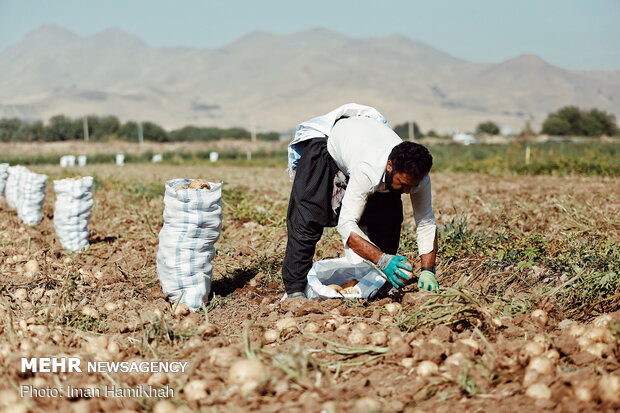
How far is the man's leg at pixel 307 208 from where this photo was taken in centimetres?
353

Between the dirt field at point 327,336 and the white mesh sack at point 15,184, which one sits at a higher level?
the white mesh sack at point 15,184

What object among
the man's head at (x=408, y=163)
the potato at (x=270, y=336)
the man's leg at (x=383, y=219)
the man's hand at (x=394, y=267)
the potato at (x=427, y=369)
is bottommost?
the potato at (x=270, y=336)

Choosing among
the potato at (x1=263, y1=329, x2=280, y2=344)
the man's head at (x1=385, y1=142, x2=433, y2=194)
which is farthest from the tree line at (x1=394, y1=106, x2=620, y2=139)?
the potato at (x1=263, y1=329, x2=280, y2=344)

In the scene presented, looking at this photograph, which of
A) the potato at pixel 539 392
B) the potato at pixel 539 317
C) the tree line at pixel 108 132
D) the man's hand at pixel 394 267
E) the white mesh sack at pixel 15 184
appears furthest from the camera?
the tree line at pixel 108 132

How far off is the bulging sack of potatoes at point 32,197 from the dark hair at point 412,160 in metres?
5.35

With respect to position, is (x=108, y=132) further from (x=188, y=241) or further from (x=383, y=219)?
(x=383, y=219)

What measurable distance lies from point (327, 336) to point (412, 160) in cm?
100

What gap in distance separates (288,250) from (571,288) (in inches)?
67.9

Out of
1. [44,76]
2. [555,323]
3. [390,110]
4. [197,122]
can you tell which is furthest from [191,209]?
Result: [44,76]

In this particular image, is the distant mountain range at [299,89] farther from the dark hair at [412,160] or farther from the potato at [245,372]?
the potato at [245,372]

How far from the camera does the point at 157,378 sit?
2.43m

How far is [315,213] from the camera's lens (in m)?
3.54

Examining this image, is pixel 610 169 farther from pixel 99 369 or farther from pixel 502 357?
pixel 99 369

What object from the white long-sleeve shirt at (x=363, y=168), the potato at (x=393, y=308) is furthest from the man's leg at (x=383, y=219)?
the potato at (x=393, y=308)
